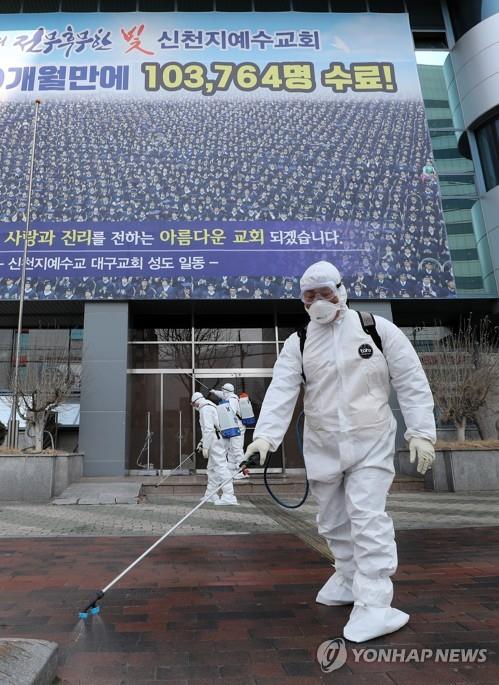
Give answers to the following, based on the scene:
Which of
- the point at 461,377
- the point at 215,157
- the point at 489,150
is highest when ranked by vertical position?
the point at 489,150

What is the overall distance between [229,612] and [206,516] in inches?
169

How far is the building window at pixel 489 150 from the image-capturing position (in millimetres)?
16047

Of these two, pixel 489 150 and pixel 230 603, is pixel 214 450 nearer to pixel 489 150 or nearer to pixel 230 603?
pixel 230 603

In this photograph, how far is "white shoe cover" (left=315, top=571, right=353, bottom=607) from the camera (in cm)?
305

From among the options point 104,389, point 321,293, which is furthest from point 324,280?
point 104,389

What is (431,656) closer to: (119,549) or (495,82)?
(119,549)

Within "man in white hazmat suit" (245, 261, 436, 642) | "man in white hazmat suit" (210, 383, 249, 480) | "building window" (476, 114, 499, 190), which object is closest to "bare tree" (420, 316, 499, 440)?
"man in white hazmat suit" (210, 383, 249, 480)

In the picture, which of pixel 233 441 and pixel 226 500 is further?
pixel 233 441

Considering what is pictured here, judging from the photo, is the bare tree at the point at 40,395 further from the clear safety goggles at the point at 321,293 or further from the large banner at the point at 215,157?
the clear safety goggles at the point at 321,293

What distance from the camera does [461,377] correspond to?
1177cm

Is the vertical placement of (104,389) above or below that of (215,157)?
below

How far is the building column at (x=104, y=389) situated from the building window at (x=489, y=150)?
12.0 metres

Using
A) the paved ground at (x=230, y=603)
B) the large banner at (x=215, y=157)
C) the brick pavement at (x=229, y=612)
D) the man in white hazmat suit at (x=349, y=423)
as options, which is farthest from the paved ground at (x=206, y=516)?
the large banner at (x=215, y=157)
